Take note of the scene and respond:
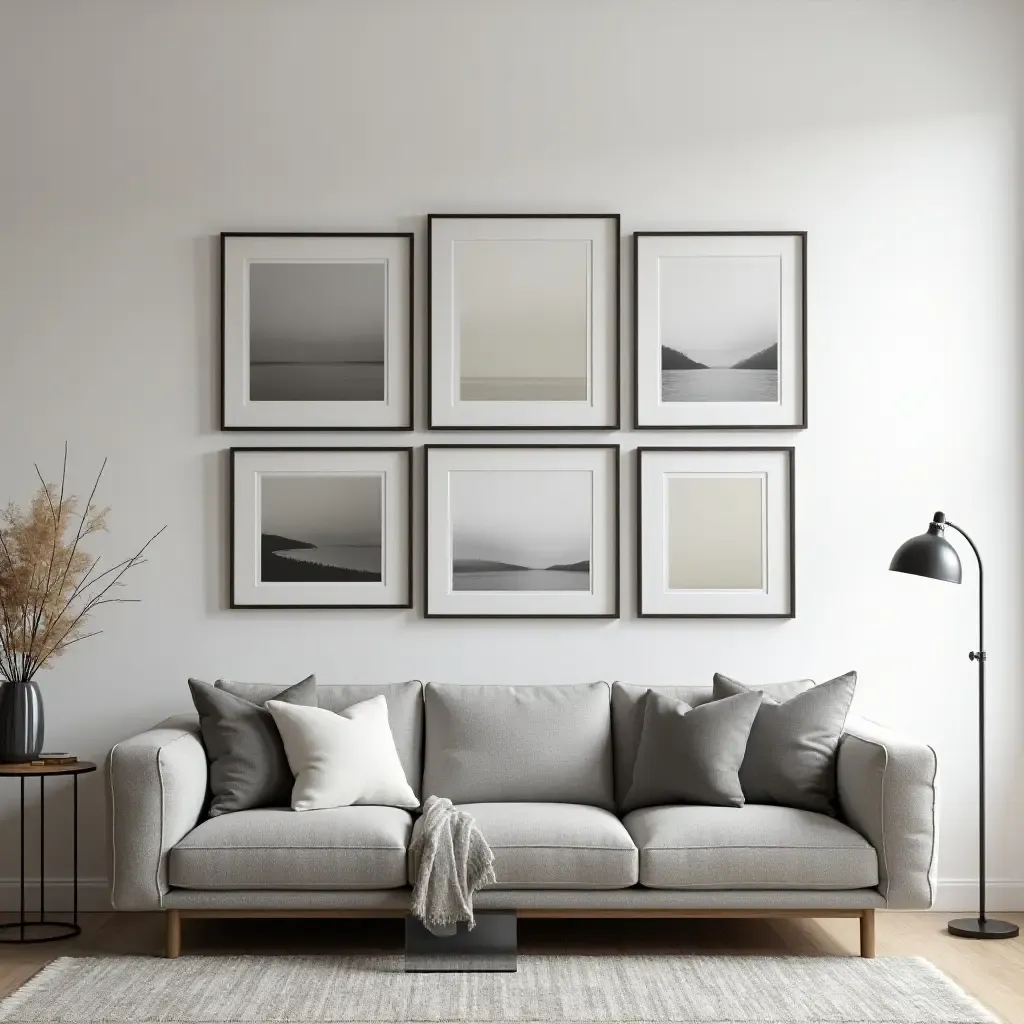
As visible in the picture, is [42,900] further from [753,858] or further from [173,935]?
[753,858]

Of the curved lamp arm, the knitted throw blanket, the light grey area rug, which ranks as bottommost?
the light grey area rug

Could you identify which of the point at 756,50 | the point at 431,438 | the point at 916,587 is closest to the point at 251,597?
the point at 431,438

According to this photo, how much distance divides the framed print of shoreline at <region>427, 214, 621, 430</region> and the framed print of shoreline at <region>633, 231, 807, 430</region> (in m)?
0.13

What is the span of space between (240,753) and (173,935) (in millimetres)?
565

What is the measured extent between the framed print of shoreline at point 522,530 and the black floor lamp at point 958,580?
1.04 meters

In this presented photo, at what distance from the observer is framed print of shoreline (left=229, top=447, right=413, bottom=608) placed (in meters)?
4.41

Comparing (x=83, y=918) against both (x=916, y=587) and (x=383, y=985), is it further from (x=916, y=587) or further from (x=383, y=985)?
(x=916, y=587)

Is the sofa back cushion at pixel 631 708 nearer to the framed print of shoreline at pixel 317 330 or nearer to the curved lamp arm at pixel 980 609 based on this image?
the curved lamp arm at pixel 980 609

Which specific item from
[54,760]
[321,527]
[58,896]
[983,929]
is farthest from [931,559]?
[58,896]

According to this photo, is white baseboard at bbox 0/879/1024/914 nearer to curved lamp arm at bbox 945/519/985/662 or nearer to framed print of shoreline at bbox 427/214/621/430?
curved lamp arm at bbox 945/519/985/662

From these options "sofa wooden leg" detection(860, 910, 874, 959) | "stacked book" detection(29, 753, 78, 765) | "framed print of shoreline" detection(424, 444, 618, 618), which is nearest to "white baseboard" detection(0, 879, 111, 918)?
"stacked book" detection(29, 753, 78, 765)

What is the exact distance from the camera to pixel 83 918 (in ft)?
13.8

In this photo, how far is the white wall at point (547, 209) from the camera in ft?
14.5

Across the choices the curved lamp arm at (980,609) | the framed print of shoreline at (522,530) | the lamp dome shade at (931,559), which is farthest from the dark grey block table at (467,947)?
the curved lamp arm at (980,609)
